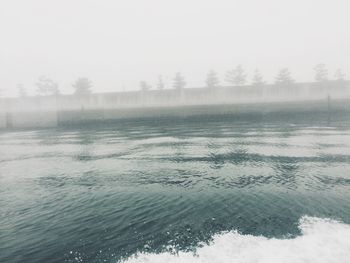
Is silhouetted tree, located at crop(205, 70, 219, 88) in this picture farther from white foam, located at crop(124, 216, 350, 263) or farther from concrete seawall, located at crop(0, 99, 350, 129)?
white foam, located at crop(124, 216, 350, 263)

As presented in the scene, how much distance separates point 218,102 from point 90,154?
47.1m

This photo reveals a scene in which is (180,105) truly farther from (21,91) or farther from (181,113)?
(21,91)

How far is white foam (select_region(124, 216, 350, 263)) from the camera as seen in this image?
25.6 ft

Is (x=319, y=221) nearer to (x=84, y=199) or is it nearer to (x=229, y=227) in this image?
(x=229, y=227)

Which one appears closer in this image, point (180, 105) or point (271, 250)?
point (271, 250)

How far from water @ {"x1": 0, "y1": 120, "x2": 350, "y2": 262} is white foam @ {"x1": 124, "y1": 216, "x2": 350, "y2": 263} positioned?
0.03 metres

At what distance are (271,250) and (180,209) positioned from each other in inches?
165

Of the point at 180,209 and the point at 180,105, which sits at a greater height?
the point at 180,105

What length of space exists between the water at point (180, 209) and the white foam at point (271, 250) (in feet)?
0.11

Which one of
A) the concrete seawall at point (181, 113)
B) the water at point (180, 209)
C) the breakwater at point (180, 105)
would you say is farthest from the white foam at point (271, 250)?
the breakwater at point (180, 105)

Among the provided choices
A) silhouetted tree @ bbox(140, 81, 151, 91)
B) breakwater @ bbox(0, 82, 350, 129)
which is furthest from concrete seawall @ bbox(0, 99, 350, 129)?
silhouetted tree @ bbox(140, 81, 151, 91)

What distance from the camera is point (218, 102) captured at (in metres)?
65.8

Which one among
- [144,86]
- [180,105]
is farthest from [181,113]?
[144,86]

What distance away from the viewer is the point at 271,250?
8094mm
